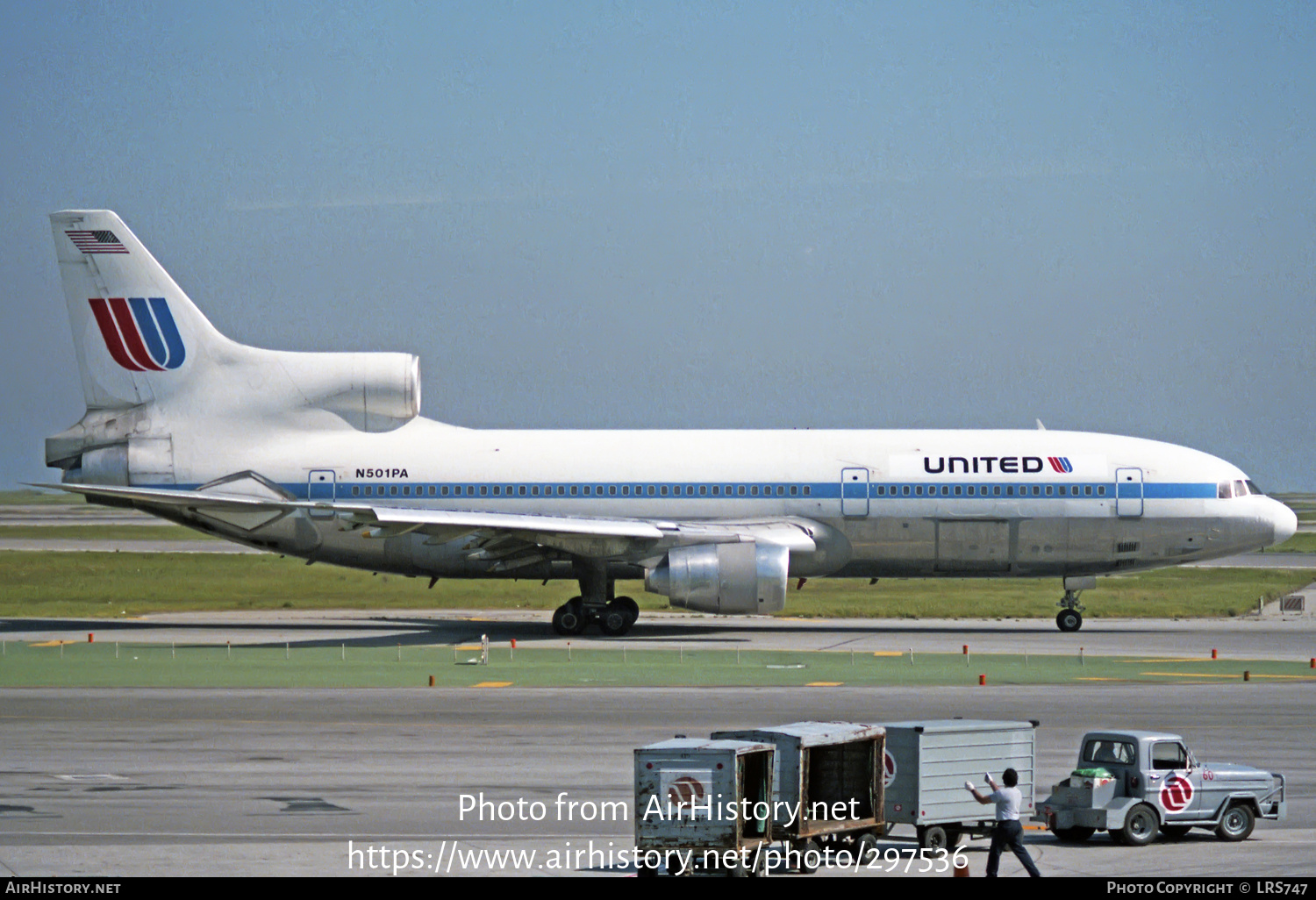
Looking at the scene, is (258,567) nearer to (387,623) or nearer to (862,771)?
(387,623)

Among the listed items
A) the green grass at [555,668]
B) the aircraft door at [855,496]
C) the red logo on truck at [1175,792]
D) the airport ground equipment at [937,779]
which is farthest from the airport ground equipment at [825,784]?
the aircraft door at [855,496]

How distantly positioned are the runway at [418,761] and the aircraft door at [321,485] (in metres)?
12.2

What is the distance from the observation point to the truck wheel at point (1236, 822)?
56.3ft

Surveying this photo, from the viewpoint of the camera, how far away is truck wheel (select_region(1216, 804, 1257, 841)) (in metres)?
17.2

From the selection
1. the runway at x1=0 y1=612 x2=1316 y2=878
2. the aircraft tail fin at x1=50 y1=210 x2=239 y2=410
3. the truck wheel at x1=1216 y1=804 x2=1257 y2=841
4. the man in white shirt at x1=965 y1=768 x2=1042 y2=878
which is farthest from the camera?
the aircraft tail fin at x1=50 y1=210 x2=239 y2=410

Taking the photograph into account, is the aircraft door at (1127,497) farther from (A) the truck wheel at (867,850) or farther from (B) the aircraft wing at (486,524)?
(A) the truck wheel at (867,850)

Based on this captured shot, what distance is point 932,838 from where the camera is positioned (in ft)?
55.0

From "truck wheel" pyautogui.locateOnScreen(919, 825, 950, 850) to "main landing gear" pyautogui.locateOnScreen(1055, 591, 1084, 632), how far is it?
90.3 feet

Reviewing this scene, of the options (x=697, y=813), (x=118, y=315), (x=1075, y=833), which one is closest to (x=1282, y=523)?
(x=1075, y=833)

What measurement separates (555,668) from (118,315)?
17.3 metres

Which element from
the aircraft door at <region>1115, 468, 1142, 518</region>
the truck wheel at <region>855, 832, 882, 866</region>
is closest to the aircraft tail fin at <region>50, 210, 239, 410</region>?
the aircraft door at <region>1115, 468, 1142, 518</region>

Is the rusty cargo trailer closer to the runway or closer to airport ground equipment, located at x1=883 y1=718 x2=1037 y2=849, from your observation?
airport ground equipment, located at x1=883 y1=718 x2=1037 y2=849

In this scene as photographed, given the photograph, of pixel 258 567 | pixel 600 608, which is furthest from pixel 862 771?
pixel 258 567

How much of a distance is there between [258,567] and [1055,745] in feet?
155
